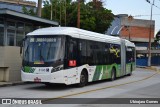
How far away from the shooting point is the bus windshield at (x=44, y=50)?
733 inches

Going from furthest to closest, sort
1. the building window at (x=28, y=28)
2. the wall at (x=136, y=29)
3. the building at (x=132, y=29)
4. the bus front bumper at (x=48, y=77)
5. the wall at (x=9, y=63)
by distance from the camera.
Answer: the wall at (x=136, y=29), the building at (x=132, y=29), the building window at (x=28, y=28), the wall at (x=9, y=63), the bus front bumper at (x=48, y=77)

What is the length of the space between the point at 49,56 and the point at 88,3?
3535 cm

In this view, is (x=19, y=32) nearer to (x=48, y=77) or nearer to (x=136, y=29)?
(x=48, y=77)

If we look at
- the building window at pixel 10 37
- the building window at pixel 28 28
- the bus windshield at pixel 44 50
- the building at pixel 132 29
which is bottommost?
the bus windshield at pixel 44 50

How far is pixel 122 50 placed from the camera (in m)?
30.0

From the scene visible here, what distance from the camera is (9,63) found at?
23094 mm

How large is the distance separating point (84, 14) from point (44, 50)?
96.8 feet

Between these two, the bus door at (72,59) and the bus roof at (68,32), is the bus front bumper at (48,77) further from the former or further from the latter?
the bus roof at (68,32)

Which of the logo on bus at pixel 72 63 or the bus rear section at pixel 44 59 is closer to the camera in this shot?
the bus rear section at pixel 44 59

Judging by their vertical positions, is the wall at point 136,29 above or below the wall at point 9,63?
above

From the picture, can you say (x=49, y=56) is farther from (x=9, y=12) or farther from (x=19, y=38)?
(x=19, y=38)

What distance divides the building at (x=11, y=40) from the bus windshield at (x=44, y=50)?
3551 millimetres

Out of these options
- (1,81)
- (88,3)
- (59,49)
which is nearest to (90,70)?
(59,49)

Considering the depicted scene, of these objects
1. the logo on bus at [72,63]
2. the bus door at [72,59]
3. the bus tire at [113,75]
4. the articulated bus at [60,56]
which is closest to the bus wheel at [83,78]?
the articulated bus at [60,56]
